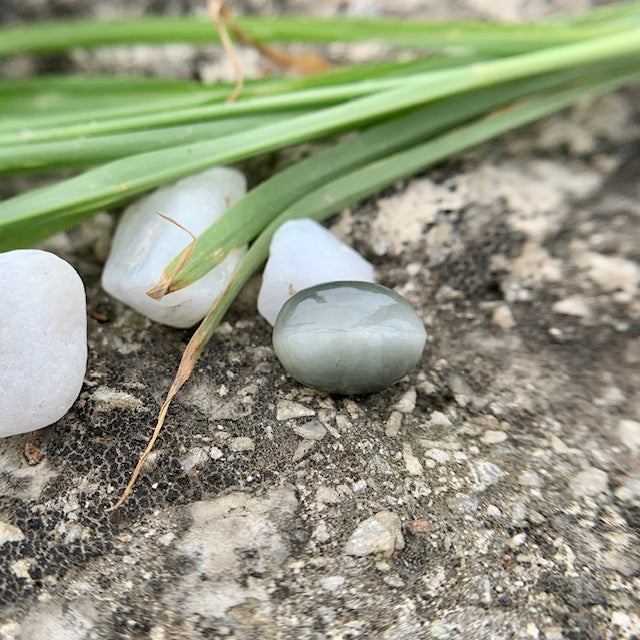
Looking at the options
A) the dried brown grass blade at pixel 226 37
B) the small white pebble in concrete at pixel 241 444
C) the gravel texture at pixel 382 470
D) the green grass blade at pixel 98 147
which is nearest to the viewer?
the gravel texture at pixel 382 470

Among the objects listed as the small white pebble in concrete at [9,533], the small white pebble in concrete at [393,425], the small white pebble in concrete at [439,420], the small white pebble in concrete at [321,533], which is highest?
the small white pebble in concrete at [393,425]

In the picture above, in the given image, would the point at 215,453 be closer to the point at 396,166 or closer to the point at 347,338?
the point at 347,338

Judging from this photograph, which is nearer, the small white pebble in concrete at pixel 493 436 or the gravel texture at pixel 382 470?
the gravel texture at pixel 382 470

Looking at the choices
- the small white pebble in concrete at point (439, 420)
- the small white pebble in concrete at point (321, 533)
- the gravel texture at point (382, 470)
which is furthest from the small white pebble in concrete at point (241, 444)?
the small white pebble in concrete at point (439, 420)

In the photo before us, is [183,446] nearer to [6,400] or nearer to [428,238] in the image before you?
[6,400]

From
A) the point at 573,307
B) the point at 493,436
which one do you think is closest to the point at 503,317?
the point at 573,307

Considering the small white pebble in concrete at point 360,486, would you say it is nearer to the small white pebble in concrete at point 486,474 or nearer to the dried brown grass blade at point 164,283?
the small white pebble in concrete at point 486,474

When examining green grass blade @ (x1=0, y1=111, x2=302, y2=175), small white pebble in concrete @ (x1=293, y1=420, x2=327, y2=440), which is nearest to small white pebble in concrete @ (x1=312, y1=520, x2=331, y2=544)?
small white pebble in concrete @ (x1=293, y1=420, x2=327, y2=440)
